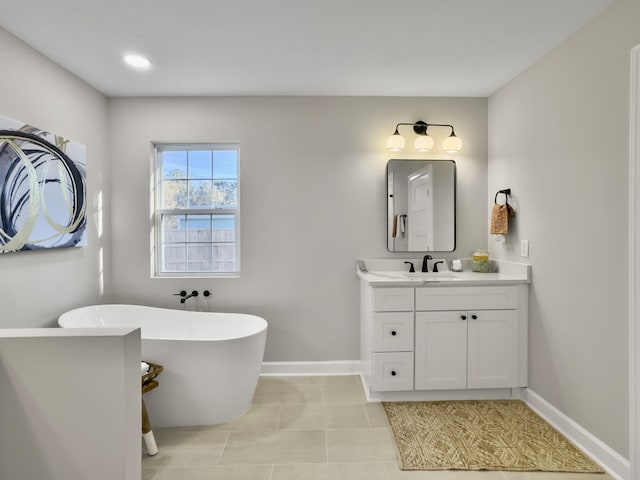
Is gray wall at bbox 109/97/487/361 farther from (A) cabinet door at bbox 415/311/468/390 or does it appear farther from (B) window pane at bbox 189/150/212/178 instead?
(A) cabinet door at bbox 415/311/468/390

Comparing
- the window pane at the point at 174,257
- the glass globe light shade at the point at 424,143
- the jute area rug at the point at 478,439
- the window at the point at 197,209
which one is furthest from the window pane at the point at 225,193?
the jute area rug at the point at 478,439

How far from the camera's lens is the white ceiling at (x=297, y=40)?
1953mm

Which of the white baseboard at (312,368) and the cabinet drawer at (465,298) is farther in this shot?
the white baseboard at (312,368)

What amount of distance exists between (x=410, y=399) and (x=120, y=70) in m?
3.15

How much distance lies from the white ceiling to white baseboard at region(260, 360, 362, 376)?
7.53ft

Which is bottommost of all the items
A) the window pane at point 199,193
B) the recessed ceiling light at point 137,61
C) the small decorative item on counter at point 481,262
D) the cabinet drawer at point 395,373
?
the cabinet drawer at point 395,373

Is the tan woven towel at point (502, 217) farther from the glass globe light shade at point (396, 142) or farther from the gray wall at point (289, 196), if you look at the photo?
the glass globe light shade at point (396, 142)

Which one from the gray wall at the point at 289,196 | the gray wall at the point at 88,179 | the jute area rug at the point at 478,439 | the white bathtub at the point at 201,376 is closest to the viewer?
the jute area rug at the point at 478,439

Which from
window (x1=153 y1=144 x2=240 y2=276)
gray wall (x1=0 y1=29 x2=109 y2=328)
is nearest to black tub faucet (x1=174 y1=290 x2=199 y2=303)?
window (x1=153 y1=144 x2=240 y2=276)

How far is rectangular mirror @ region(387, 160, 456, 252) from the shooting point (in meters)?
3.24

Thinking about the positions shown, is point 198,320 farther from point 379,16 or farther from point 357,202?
point 379,16

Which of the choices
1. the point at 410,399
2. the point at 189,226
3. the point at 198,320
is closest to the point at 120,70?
the point at 189,226

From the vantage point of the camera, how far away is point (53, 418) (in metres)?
1.40

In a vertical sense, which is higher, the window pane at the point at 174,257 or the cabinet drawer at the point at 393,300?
the window pane at the point at 174,257
